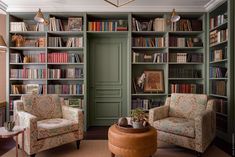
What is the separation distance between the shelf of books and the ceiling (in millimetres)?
147

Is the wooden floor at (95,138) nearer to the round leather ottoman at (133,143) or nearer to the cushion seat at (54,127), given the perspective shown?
the cushion seat at (54,127)

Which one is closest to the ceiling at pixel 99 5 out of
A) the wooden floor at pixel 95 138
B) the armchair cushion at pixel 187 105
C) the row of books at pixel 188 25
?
the row of books at pixel 188 25

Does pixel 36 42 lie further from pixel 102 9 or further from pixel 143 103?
pixel 143 103

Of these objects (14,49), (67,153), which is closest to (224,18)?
(67,153)

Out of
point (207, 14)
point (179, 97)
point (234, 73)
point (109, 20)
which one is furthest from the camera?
point (109, 20)

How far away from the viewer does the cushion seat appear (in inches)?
106

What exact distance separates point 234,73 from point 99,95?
285cm

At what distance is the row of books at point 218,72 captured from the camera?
3.62 metres

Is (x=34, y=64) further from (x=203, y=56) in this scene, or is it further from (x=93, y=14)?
(x=203, y=56)

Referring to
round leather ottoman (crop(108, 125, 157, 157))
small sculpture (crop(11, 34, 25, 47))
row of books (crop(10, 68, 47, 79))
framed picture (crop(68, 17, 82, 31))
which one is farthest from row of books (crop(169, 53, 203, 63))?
small sculpture (crop(11, 34, 25, 47))

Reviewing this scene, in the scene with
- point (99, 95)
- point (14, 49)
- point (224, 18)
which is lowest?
point (99, 95)

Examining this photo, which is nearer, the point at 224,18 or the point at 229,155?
the point at 229,155

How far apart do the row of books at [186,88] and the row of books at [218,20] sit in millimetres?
1323

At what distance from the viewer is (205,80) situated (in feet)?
13.5
